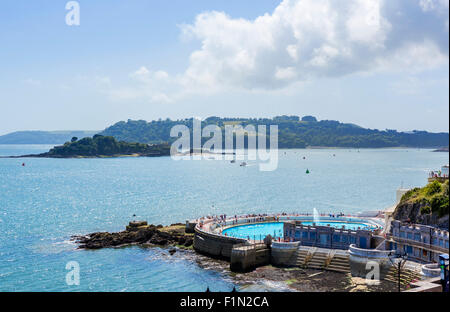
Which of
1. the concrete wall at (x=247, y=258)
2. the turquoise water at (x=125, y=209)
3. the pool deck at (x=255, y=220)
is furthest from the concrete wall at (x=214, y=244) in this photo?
the turquoise water at (x=125, y=209)

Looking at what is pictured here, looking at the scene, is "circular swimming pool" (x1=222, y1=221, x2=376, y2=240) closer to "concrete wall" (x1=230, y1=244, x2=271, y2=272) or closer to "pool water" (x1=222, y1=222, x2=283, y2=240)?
"pool water" (x1=222, y1=222, x2=283, y2=240)

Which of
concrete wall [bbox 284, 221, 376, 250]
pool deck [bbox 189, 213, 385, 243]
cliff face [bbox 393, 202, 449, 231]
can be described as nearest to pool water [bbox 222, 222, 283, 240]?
pool deck [bbox 189, 213, 385, 243]

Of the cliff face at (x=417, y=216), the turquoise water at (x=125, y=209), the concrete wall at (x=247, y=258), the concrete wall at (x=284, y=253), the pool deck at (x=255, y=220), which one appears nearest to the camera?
the cliff face at (x=417, y=216)

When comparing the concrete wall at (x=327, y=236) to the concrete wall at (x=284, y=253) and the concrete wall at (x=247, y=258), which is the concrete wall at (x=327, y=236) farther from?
the concrete wall at (x=247, y=258)

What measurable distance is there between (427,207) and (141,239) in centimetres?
3361

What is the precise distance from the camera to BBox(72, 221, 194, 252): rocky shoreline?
55094 mm

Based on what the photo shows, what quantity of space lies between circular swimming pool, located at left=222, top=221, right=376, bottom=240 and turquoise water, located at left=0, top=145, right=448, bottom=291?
7231 millimetres

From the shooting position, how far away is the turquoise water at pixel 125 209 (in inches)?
1715

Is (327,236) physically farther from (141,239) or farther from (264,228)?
(141,239)

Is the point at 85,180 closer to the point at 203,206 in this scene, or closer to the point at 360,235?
the point at 203,206

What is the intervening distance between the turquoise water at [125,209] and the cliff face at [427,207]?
18.1 meters

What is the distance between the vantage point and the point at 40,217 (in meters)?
77.8
